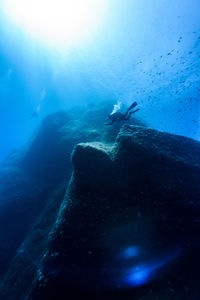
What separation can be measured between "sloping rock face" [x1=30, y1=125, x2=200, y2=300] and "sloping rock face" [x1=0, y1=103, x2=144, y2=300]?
166 inches

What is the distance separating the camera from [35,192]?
10430 millimetres

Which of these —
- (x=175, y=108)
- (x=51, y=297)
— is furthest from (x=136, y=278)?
(x=175, y=108)

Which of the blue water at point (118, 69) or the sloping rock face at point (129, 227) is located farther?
the blue water at point (118, 69)

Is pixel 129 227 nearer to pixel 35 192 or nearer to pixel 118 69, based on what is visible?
pixel 35 192

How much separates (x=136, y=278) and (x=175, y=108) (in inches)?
1375

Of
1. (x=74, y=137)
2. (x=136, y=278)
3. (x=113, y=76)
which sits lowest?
(x=136, y=278)

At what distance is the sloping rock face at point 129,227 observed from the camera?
2.61 metres

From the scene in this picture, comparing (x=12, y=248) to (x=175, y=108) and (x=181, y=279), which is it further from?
(x=175, y=108)

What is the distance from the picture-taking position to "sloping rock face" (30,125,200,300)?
103 inches

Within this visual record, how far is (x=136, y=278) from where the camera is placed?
2.72m

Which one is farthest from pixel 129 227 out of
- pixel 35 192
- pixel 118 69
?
pixel 118 69

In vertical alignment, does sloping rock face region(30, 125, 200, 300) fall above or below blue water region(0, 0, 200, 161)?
below

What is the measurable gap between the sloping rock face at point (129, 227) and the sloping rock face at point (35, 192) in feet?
13.9

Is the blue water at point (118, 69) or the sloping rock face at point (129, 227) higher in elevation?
the blue water at point (118, 69)
